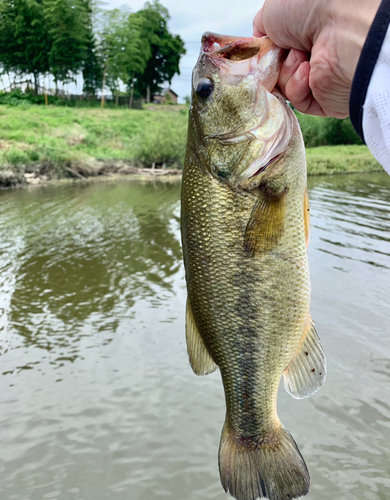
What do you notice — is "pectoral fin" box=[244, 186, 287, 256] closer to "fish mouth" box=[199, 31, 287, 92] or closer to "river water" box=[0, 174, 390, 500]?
"fish mouth" box=[199, 31, 287, 92]

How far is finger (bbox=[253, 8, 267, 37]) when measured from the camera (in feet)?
5.45

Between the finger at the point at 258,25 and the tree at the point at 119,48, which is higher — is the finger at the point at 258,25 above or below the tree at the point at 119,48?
below

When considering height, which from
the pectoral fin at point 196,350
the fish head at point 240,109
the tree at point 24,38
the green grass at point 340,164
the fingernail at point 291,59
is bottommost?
the green grass at point 340,164

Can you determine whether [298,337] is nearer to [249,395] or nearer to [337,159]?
[249,395]

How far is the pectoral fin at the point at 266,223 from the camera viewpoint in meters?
1.61

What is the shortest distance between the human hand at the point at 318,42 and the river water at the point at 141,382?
3.92 meters

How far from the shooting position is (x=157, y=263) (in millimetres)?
10094

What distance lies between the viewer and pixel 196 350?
6.36ft

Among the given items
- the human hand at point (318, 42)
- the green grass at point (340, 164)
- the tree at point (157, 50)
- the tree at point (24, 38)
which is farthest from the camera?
the tree at point (157, 50)

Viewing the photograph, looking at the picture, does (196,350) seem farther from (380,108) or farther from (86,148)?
(86,148)

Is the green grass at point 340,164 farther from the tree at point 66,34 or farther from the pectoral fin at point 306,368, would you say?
the tree at point 66,34

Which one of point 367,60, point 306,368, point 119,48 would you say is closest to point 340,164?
point 306,368

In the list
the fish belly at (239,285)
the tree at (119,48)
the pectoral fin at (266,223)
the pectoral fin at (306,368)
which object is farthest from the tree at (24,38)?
the pectoral fin at (306,368)

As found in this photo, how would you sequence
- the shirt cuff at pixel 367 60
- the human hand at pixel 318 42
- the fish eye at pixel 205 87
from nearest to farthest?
the shirt cuff at pixel 367 60, the human hand at pixel 318 42, the fish eye at pixel 205 87
